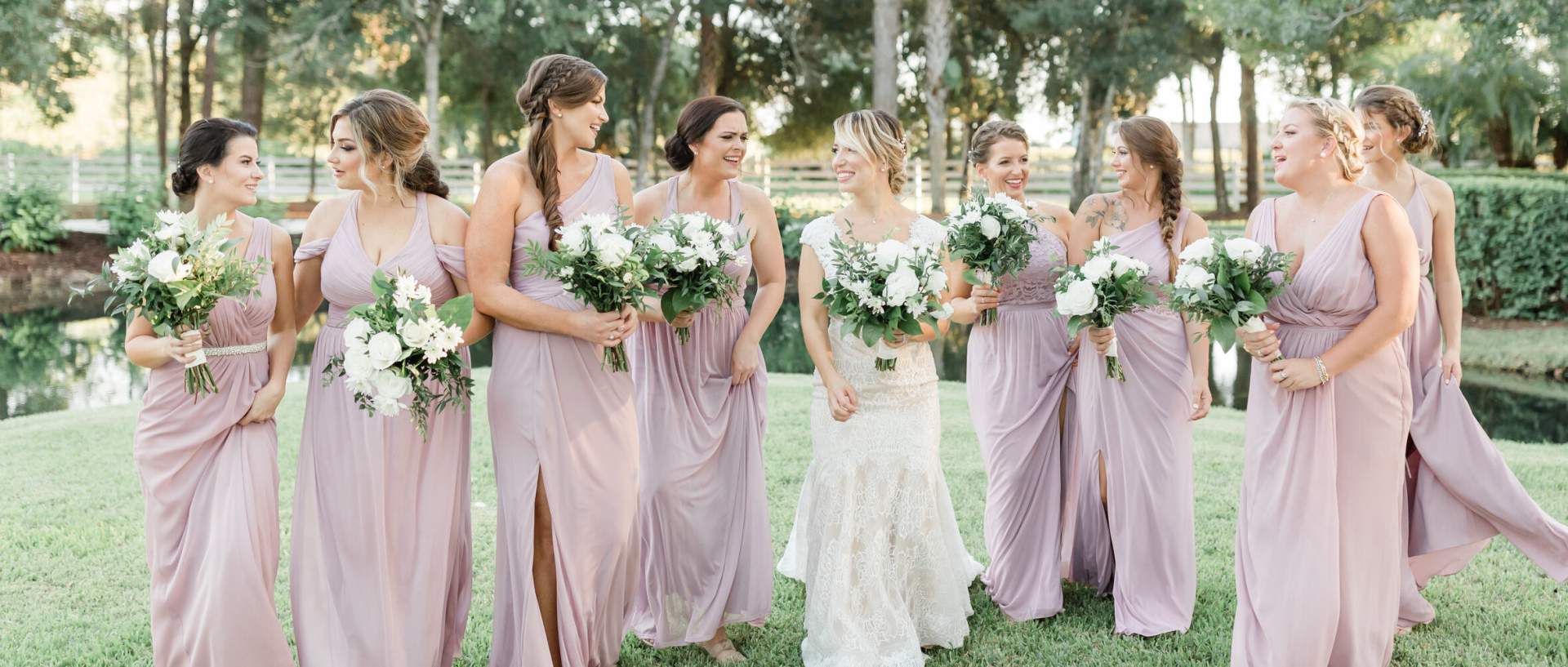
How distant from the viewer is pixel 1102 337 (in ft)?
19.2

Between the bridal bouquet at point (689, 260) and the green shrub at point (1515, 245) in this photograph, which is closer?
the bridal bouquet at point (689, 260)

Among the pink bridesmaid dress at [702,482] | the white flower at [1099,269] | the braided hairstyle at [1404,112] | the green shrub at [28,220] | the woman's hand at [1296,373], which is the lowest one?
the pink bridesmaid dress at [702,482]

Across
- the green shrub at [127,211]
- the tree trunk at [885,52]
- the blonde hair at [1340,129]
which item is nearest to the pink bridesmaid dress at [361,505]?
the blonde hair at [1340,129]

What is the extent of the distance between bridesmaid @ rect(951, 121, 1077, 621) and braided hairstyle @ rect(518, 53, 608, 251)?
2.17m

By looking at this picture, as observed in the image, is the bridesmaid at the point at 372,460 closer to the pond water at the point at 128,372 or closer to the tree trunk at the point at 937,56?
the pond water at the point at 128,372

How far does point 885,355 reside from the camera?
214 inches

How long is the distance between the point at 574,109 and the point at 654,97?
30.3 m

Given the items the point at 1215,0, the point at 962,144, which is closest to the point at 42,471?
the point at 1215,0

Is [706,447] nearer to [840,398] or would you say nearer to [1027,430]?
[840,398]

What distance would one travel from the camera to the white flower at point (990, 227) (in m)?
5.65

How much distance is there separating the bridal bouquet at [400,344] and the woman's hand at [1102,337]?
2909 millimetres

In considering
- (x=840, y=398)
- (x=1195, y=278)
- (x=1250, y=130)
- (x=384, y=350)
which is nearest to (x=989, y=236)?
(x=840, y=398)

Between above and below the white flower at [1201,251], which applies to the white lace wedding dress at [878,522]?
below

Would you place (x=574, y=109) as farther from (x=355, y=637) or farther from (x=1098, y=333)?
(x=1098, y=333)
